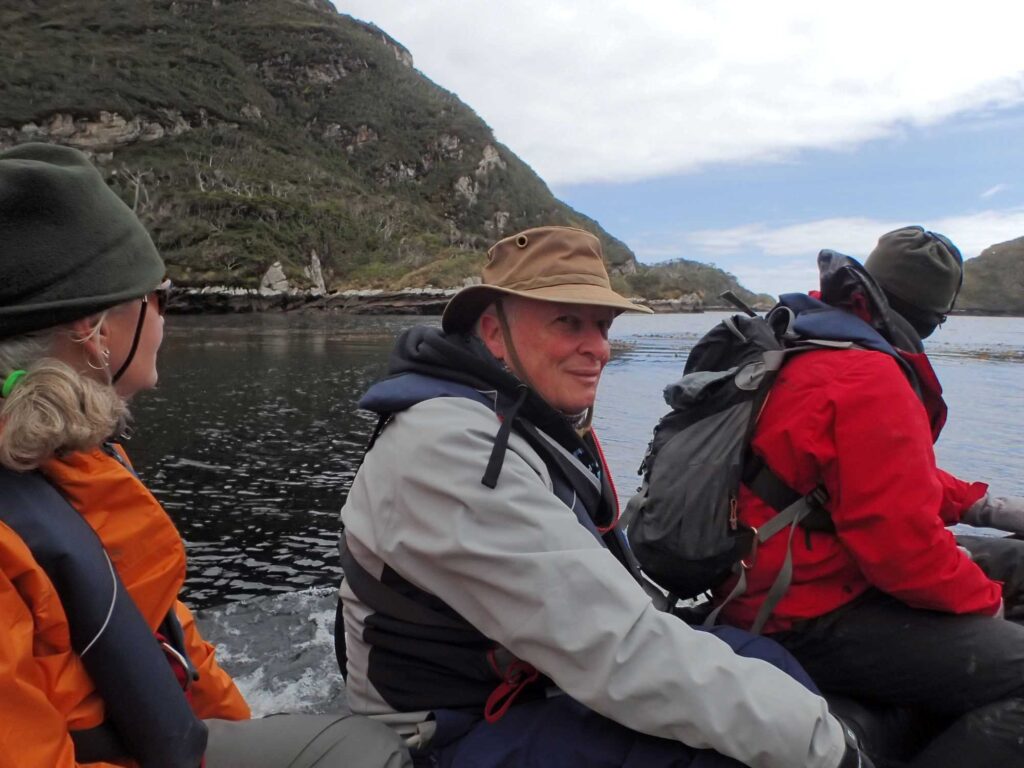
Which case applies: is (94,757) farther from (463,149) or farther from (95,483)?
(463,149)

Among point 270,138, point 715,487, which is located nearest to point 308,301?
point 270,138

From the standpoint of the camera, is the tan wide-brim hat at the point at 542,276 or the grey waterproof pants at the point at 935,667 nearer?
the tan wide-brim hat at the point at 542,276

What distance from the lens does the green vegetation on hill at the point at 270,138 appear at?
8538 centimetres

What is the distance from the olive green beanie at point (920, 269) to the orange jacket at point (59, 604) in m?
2.95

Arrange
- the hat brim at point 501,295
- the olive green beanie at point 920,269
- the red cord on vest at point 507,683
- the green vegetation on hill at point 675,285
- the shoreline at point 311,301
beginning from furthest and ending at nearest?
the green vegetation on hill at point 675,285 < the shoreline at point 311,301 < the olive green beanie at point 920,269 < the hat brim at point 501,295 < the red cord on vest at point 507,683

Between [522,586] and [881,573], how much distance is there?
151 centimetres

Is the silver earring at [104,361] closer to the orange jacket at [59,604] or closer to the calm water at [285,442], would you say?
the orange jacket at [59,604]

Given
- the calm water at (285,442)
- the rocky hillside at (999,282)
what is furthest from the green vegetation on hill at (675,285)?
the calm water at (285,442)

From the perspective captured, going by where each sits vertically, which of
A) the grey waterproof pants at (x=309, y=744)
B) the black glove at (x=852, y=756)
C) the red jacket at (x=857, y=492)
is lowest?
the grey waterproof pants at (x=309, y=744)

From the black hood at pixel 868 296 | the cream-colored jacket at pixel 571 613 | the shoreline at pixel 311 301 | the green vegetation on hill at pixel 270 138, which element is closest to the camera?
the cream-colored jacket at pixel 571 613

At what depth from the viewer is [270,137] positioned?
12406 centimetres

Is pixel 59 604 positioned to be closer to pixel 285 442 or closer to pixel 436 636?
pixel 436 636

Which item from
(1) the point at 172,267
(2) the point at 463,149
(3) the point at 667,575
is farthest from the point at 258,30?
(3) the point at 667,575

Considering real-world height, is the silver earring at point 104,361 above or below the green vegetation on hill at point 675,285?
below
